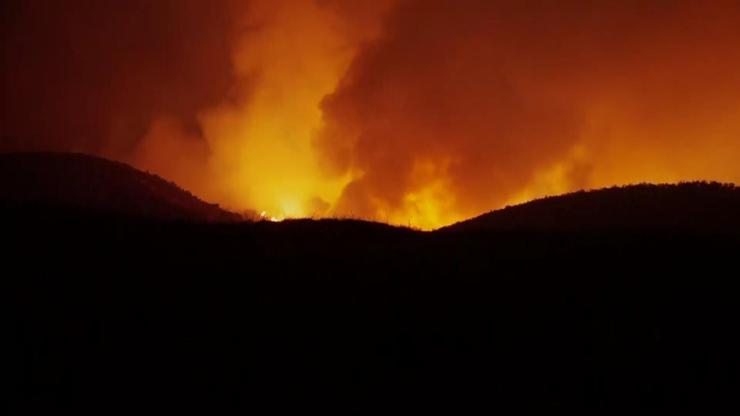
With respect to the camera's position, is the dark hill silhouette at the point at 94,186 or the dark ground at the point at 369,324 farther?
the dark hill silhouette at the point at 94,186

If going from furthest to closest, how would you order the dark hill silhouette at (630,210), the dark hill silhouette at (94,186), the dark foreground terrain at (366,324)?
the dark hill silhouette at (94,186)
the dark hill silhouette at (630,210)
the dark foreground terrain at (366,324)

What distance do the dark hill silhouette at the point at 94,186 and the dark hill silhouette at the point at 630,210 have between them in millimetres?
8999

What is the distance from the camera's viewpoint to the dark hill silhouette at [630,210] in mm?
16094

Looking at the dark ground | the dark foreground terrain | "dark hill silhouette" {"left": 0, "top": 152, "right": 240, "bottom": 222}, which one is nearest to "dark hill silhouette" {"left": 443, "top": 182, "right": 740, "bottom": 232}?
the dark foreground terrain

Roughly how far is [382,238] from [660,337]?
6558mm

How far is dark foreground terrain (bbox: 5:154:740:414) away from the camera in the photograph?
7281mm

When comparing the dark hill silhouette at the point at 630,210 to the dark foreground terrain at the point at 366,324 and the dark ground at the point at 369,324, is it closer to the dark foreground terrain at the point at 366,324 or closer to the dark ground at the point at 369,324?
the dark foreground terrain at the point at 366,324

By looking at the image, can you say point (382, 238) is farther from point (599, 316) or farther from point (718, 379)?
point (718, 379)

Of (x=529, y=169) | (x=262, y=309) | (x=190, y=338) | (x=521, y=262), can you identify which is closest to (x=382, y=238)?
(x=521, y=262)

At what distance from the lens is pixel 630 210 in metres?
17.6

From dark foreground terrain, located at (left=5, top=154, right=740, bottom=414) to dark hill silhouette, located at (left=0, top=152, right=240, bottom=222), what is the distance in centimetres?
945

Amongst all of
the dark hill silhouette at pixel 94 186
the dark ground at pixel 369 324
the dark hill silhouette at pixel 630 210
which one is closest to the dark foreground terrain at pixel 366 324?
the dark ground at pixel 369 324

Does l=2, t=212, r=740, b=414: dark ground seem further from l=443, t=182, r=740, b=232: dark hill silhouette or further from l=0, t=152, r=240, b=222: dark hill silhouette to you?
l=0, t=152, r=240, b=222: dark hill silhouette

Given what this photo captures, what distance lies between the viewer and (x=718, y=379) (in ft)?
25.0
